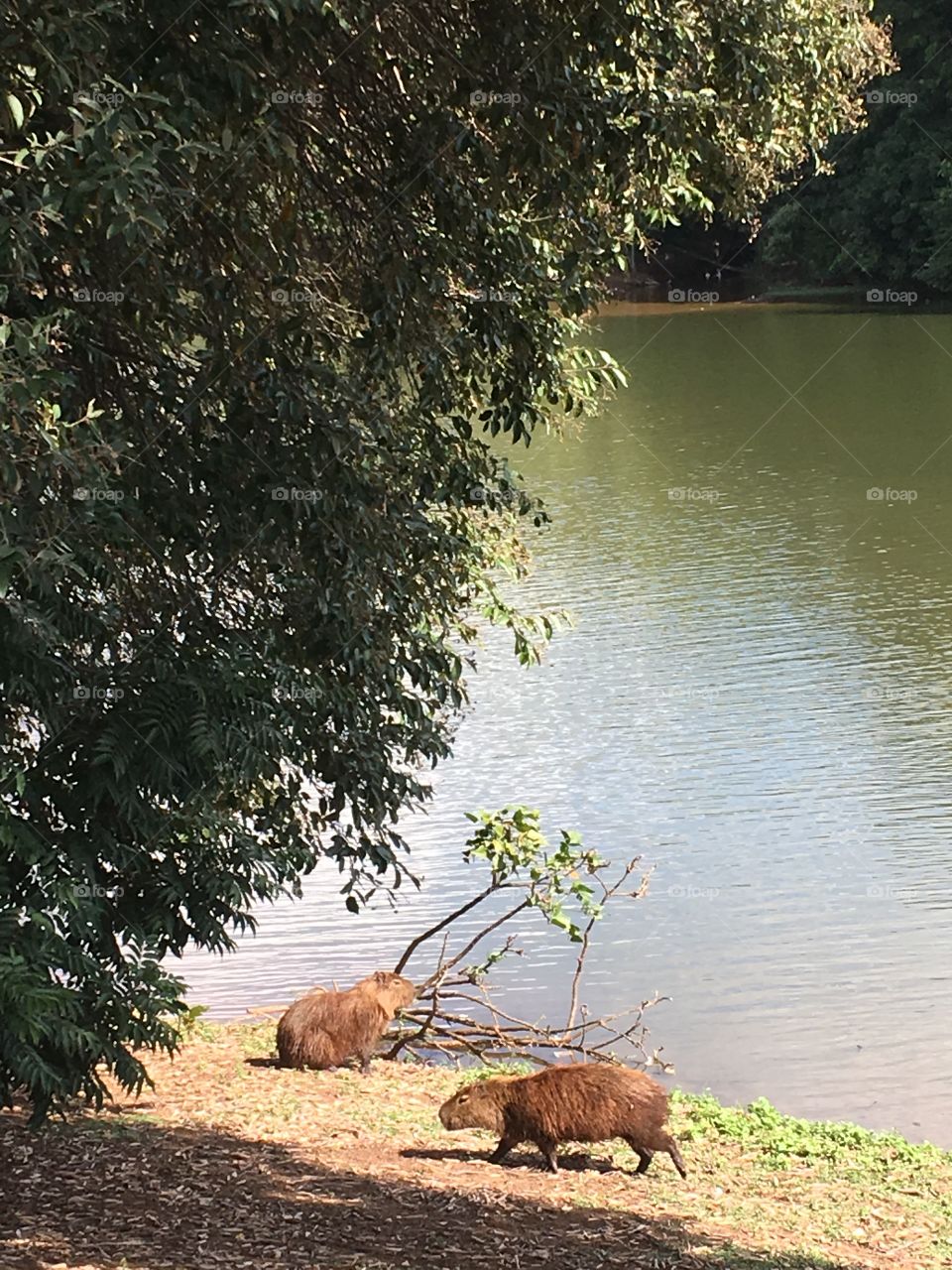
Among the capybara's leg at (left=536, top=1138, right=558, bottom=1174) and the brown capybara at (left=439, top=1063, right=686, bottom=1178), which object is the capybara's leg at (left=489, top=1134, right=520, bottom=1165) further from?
the capybara's leg at (left=536, top=1138, right=558, bottom=1174)

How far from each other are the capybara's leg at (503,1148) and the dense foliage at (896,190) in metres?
47.6

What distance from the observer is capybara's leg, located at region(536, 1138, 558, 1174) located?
25.8 ft

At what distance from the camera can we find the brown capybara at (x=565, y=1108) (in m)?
7.80

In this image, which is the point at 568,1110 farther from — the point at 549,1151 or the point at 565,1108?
the point at 549,1151

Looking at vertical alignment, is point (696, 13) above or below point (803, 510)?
above

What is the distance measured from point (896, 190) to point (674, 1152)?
2030 inches

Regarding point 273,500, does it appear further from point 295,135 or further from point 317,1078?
point 317,1078

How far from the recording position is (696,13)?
23.3 feet

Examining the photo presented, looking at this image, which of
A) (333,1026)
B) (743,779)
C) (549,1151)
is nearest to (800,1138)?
(549,1151)

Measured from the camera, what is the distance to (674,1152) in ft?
26.3

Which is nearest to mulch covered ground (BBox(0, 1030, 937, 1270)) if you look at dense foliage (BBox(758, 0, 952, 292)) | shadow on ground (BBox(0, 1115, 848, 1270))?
shadow on ground (BBox(0, 1115, 848, 1270))

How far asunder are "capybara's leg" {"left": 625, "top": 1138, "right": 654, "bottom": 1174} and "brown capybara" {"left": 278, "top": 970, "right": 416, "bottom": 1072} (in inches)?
74.5

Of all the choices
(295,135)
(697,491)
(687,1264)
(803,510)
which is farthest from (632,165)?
(697,491)

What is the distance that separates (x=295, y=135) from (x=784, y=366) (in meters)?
35.8
